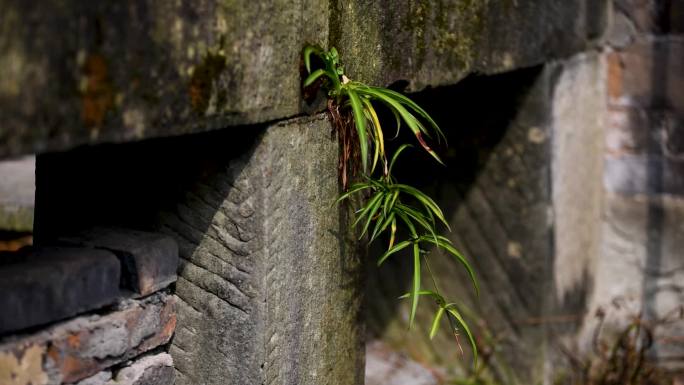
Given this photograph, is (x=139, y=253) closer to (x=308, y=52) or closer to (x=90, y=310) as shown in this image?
(x=90, y=310)

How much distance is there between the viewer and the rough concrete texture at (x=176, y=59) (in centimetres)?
106

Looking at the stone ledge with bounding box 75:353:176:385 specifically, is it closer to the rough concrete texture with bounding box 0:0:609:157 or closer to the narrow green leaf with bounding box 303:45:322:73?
the rough concrete texture with bounding box 0:0:609:157

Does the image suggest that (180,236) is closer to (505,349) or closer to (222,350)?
(222,350)

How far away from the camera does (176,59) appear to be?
1.29m

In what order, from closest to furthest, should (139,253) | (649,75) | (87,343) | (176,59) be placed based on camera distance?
(176,59), (87,343), (139,253), (649,75)

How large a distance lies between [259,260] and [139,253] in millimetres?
199

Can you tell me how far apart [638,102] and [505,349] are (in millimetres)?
1009

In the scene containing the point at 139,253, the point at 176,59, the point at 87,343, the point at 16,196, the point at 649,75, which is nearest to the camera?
the point at 176,59

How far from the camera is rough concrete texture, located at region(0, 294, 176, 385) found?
1319 mm

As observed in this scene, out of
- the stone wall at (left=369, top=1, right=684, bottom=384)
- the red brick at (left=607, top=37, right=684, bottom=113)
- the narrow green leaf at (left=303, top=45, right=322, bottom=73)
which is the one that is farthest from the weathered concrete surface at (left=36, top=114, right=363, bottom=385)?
the red brick at (left=607, top=37, right=684, bottom=113)

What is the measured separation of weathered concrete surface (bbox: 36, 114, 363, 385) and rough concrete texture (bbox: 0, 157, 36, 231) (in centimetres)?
172

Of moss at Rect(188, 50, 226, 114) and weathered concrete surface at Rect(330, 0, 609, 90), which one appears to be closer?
moss at Rect(188, 50, 226, 114)

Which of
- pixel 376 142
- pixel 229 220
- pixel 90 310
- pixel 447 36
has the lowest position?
pixel 90 310

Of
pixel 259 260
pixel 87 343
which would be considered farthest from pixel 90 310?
pixel 259 260
